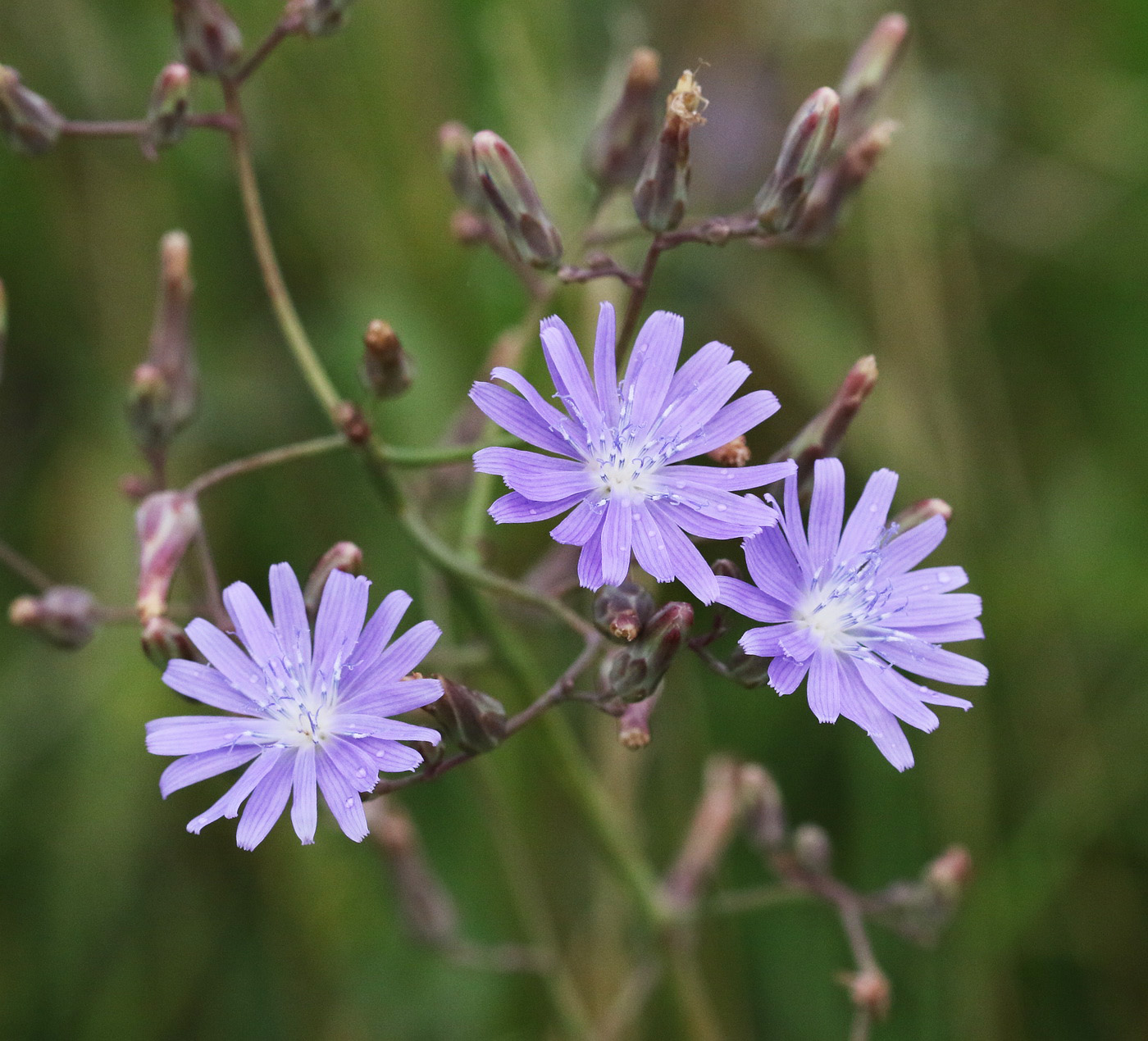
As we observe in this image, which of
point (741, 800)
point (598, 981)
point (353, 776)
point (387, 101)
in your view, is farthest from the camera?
point (387, 101)

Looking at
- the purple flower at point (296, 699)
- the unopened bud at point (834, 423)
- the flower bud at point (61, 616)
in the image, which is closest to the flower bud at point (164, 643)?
the purple flower at point (296, 699)

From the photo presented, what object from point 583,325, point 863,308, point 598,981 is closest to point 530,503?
point 583,325

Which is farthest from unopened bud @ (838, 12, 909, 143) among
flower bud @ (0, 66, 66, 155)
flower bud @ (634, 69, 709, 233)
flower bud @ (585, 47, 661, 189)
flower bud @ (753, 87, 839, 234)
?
flower bud @ (0, 66, 66, 155)

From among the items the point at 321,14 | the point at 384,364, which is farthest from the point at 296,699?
the point at 321,14

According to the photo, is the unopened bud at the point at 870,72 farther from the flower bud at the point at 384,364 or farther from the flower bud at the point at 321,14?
the flower bud at the point at 384,364

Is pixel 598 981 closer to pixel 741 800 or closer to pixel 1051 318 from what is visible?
pixel 741 800

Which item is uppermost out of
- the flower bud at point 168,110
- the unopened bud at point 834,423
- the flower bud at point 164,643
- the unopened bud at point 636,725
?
the flower bud at point 168,110

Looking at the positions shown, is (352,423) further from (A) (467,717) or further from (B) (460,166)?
(B) (460,166)
